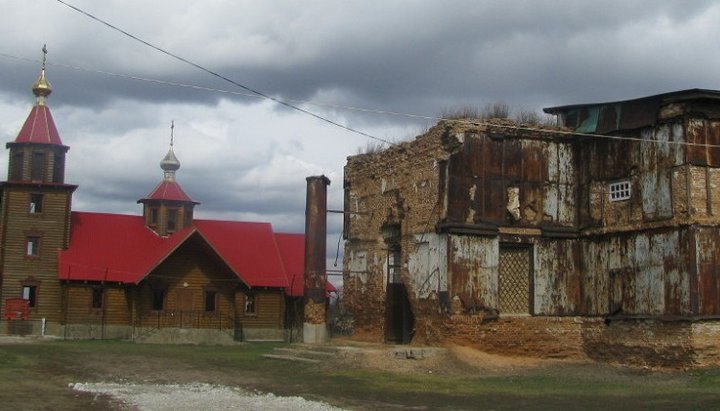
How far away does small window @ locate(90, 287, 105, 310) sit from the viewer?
4381cm

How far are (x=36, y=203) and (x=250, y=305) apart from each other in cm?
1241

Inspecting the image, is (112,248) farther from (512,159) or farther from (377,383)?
(377,383)

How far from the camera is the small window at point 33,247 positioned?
1725 inches

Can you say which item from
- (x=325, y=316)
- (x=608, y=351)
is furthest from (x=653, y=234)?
(x=325, y=316)

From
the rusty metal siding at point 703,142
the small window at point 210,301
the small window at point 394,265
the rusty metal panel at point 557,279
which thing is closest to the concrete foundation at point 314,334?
the small window at point 394,265

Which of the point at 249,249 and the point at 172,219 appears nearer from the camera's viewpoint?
the point at 249,249

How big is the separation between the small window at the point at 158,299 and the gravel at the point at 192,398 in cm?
2542

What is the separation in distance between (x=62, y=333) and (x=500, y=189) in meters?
26.7

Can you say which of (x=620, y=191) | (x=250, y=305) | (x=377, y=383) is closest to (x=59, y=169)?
(x=250, y=305)

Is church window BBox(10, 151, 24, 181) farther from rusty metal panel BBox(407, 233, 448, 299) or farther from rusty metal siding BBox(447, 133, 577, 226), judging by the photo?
rusty metal siding BBox(447, 133, 577, 226)

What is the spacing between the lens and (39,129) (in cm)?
4622

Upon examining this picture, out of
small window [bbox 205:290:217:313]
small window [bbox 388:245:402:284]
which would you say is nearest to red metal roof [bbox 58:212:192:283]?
small window [bbox 205:290:217:313]

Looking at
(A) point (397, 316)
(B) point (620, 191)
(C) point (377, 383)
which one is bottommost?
(C) point (377, 383)

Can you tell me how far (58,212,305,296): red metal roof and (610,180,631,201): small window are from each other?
2282cm
